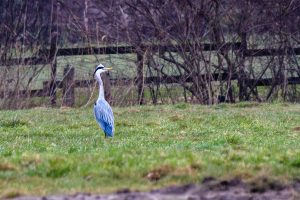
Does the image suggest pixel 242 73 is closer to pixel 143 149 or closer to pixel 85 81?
pixel 85 81

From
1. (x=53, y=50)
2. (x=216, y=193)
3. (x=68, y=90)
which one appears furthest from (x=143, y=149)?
(x=53, y=50)

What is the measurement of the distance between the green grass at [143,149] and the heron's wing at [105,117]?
0.16 metres

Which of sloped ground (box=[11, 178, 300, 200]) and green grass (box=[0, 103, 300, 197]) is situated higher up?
green grass (box=[0, 103, 300, 197])

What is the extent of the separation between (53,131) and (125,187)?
528 cm

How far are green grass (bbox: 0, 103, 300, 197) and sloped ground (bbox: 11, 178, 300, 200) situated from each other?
0.54ft

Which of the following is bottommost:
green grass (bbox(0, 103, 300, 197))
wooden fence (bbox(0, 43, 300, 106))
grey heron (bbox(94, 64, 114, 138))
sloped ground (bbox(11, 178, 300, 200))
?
sloped ground (bbox(11, 178, 300, 200))

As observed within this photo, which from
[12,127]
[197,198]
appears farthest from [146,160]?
[12,127]

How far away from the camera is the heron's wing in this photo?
1258 centimetres

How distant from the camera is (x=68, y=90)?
67.0 feet

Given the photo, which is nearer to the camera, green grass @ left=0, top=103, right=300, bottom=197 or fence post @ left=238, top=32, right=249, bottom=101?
green grass @ left=0, top=103, right=300, bottom=197

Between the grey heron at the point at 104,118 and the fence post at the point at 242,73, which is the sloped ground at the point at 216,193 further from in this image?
the fence post at the point at 242,73

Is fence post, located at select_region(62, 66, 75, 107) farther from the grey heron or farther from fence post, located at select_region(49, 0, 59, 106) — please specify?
the grey heron

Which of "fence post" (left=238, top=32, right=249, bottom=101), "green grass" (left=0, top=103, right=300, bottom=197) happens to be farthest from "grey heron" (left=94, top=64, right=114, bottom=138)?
"fence post" (left=238, top=32, right=249, bottom=101)

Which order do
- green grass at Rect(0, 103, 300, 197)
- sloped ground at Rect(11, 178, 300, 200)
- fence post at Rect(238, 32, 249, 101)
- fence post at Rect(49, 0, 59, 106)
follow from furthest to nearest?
fence post at Rect(238, 32, 249, 101)
fence post at Rect(49, 0, 59, 106)
green grass at Rect(0, 103, 300, 197)
sloped ground at Rect(11, 178, 300, 200)
